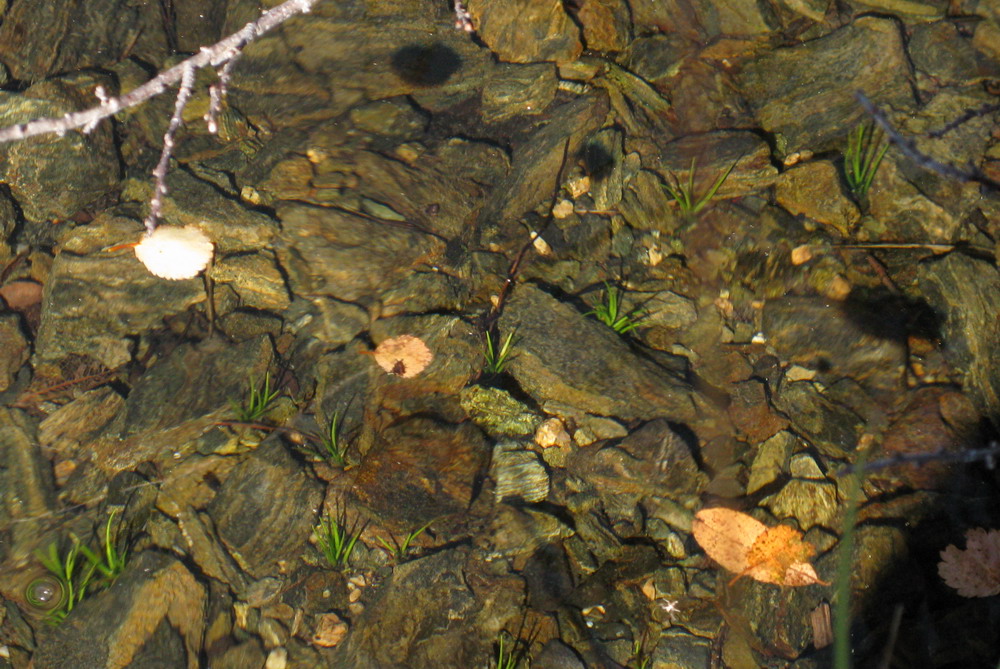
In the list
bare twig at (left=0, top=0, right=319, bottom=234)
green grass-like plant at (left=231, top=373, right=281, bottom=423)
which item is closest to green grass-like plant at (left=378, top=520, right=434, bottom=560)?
green grass-like plant at (left=231, top=373, right=281, bottom=423)

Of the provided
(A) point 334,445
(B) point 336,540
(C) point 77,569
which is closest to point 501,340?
(A) point 334,445

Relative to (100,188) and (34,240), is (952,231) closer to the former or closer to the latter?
(100,188)

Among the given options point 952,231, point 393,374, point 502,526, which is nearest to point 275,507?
point 393,374

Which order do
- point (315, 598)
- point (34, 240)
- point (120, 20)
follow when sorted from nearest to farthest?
point (315, 598)
point (34, 240)
point (120, 20)

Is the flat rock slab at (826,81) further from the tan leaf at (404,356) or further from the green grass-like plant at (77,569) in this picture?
the green grass-like plant at (77,569)

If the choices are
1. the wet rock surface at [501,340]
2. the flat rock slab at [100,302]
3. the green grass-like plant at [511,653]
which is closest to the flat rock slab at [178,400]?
the wet rock surface at [501,340]

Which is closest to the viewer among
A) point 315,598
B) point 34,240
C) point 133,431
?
point 315,598

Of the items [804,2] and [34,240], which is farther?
[804,2]
